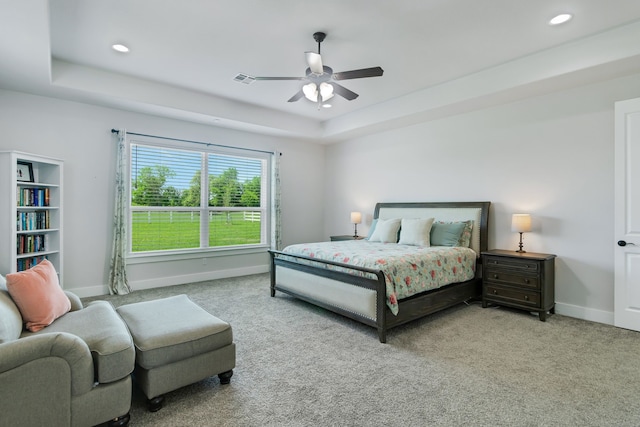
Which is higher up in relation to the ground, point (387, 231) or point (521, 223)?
point (521, 223)

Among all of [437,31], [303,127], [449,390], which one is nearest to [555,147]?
[437,31]

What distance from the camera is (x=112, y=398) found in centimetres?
183

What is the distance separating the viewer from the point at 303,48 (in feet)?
11.8

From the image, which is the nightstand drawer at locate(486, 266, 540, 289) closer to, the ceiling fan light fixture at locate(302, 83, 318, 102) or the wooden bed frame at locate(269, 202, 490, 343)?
the wooden bed frame at locate(269, 202, 490, 343)

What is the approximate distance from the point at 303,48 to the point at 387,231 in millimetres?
2832

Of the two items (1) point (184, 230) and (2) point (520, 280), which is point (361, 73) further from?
(1) point (184, 230)

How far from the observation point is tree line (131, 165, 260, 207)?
5.25 m

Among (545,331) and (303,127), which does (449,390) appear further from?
(303,127)

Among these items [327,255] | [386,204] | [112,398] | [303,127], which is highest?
[303,127]

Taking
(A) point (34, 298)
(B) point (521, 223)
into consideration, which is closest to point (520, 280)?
(B) point (521, 223)

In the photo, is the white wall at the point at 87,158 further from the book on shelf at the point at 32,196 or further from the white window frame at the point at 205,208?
the book on shelf at the point at 32,196

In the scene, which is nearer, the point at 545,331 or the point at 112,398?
the point at 112,398

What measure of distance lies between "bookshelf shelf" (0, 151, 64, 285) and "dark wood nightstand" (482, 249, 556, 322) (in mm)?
5289

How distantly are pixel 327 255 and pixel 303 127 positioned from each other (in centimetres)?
323
